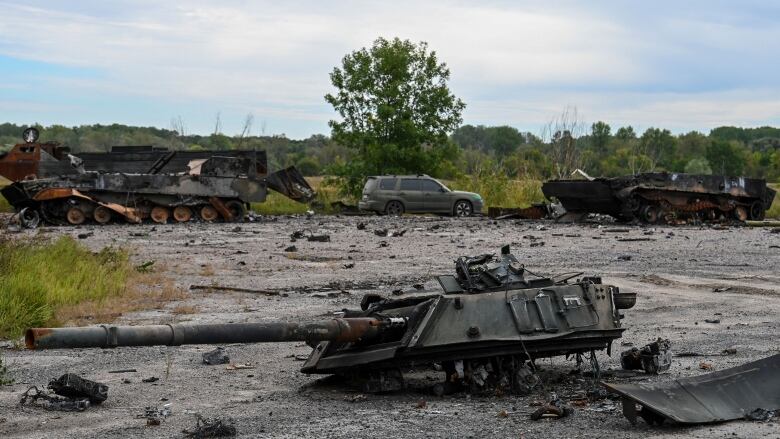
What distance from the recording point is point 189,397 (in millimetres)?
8703

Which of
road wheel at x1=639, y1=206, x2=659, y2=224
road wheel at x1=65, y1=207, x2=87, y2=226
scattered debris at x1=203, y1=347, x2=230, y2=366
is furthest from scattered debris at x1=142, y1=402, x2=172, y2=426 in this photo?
road wheel at x1=639, y1=206, x2=659, y2=224

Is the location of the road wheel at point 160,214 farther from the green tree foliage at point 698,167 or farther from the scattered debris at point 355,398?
the green tree foliage at point 698,167

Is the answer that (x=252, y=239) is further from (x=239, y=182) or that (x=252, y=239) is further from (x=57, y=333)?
(x=57, y=333)

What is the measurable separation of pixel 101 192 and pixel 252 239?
895cm

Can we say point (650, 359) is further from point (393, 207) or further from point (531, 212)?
point (393, 207)

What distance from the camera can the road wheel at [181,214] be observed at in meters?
33.3

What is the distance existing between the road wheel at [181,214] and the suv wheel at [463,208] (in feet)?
30.6

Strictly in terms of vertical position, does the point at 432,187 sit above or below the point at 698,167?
below

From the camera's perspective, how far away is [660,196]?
3189 cm

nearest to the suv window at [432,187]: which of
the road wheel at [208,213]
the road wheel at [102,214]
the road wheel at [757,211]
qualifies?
the road wheel at [208,213]

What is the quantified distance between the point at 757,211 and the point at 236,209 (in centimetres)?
1635

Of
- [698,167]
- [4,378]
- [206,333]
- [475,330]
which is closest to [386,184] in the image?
[4,378]

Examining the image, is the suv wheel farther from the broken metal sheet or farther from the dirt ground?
the broken metal sheet

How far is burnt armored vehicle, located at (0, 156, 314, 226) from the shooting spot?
3147 cm
